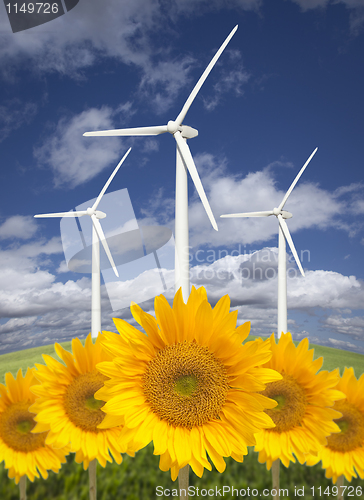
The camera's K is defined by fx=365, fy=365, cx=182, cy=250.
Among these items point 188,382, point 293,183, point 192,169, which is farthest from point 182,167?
point 188,382

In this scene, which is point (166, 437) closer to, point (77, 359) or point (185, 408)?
point (185, 408)

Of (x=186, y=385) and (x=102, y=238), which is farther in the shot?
(x=102, y=238)

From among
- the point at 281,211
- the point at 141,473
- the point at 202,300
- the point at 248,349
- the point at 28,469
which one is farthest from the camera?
the point at 281,211

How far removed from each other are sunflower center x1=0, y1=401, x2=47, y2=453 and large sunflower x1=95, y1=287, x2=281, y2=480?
30.7 inches

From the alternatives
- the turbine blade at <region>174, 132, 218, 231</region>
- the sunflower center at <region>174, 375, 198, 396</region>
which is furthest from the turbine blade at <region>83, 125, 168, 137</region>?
the sunflower center at <region>174, 375, 198, 396</region>

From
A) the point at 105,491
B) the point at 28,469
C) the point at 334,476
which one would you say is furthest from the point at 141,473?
the point at 334,476

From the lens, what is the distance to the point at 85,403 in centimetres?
183

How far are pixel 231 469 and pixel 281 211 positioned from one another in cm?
2947

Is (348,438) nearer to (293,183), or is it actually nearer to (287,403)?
(287,403)

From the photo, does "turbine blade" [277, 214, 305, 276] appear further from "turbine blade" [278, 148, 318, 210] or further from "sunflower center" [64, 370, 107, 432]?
"sunflower center" [64, 370, 107, 432]

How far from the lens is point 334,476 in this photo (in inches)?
72.5

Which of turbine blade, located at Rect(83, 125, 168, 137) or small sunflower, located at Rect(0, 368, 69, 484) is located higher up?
turbine blade, located at Rect(83, 125, 168, 137)

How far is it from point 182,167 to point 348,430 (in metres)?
17.3

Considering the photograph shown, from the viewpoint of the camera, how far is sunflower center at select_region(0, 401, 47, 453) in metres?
1.96
